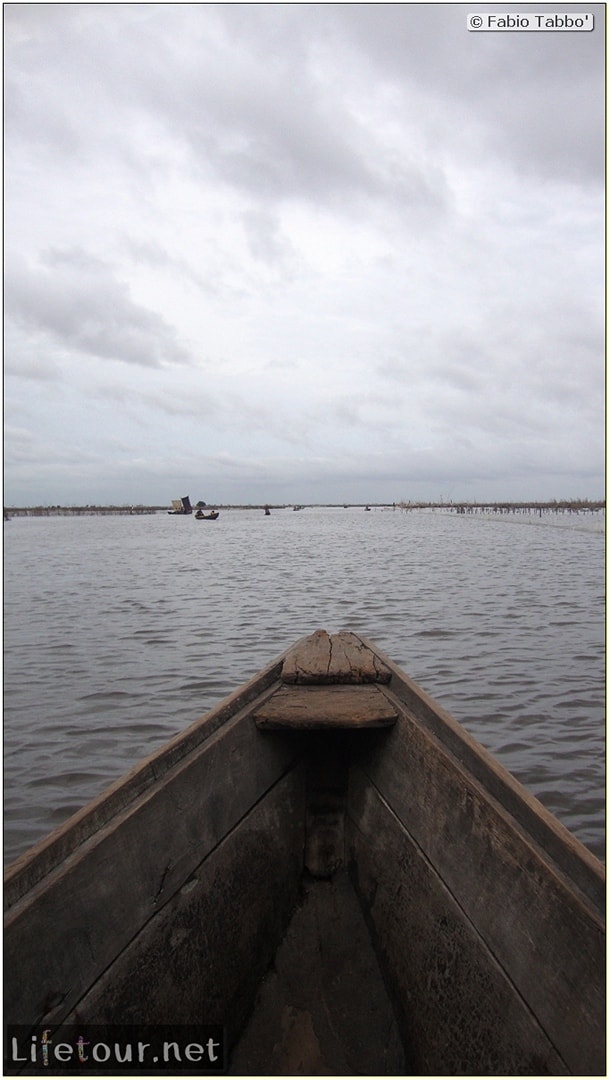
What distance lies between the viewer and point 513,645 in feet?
29.9

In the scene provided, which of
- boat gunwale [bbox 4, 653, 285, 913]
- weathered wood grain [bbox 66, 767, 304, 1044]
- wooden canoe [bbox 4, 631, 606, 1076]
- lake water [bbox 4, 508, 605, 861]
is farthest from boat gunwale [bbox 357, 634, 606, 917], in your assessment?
lake water [bbox 4, 508, 605, 861]

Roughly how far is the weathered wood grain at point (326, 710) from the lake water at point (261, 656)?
7.30ft

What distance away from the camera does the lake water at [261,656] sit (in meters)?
5.04

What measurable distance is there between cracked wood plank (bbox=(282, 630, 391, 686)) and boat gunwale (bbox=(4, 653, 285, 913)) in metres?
0.48

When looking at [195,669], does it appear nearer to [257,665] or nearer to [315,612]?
[257,665]

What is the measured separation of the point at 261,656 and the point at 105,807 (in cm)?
651

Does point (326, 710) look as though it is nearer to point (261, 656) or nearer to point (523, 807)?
point (523, 807)

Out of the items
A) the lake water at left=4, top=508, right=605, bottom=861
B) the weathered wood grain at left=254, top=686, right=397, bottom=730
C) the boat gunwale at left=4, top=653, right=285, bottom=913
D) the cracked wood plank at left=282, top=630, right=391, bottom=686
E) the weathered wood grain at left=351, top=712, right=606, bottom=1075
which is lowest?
the lake water at left=4, top=508, right=605, bottom=861

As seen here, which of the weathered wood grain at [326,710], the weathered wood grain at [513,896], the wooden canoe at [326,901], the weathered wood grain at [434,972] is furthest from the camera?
the weathered wood grain at [326,710]

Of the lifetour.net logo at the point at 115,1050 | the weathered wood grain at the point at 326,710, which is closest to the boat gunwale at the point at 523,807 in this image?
the weathered wood grain at the point at 326,710

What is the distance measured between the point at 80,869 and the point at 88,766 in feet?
12.1

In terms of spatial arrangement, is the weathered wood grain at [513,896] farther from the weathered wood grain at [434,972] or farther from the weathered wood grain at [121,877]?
the weathered wood grain at [121,877]

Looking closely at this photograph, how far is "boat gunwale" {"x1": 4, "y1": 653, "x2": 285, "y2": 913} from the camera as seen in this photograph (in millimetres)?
1779

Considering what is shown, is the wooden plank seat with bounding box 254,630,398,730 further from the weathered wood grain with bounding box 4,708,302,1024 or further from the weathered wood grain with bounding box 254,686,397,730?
the weathered wood grain with bounding box 4,708,302,1024
